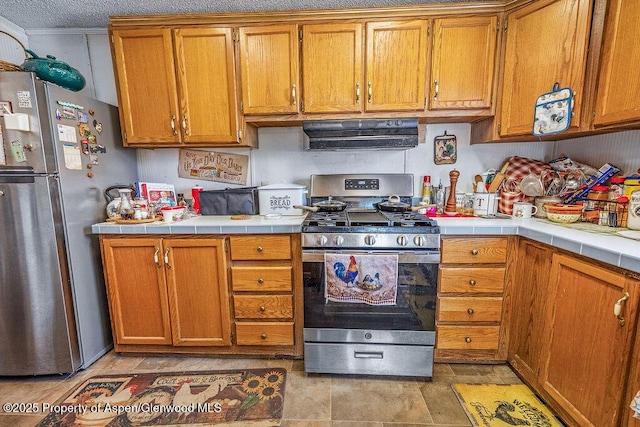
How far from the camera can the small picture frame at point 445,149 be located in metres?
Result: 2.14

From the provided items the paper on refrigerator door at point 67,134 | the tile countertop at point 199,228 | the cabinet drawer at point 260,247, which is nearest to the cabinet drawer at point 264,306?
the cabinet drawer at point 260,247

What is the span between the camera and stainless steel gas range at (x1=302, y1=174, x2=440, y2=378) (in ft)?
5.01

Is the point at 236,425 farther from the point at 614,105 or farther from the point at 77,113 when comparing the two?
the point at 614,105

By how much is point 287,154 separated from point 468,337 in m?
1.79

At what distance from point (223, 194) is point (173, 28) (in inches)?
44.0

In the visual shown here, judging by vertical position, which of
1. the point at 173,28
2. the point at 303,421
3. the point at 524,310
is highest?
the point at 173,28

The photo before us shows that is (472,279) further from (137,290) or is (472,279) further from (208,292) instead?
(137,290)

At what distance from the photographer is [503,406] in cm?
143

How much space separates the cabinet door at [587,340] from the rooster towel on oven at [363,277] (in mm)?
753

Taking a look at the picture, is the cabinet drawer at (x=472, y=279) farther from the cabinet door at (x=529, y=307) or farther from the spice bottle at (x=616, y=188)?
the spice bottle at (x=616, y=188)

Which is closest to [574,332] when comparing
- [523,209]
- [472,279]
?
[472,279]

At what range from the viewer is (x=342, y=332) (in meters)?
1.62

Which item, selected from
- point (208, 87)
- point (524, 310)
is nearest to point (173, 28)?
point (208, 87)

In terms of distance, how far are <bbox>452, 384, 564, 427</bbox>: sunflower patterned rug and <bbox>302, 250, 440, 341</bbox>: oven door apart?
1.28 ft
